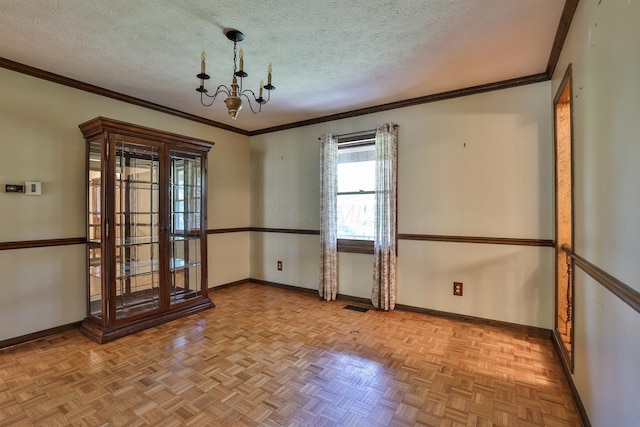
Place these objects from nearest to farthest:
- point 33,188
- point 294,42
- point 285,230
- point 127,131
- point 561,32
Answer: point 561,32
point 294,42
point 33,188
point 127,131
point 285,230

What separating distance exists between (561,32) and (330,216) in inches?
109

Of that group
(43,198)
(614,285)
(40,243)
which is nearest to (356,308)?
(614,285)

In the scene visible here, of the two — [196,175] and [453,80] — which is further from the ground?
[453,80]

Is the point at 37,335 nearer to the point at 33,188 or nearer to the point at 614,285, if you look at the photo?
the point at 33,188

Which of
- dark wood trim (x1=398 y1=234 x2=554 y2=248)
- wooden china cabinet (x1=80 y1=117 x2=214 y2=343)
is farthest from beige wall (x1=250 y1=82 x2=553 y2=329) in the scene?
wooden china cabinet (x1=80 y1=117 x2=214 y2=343)

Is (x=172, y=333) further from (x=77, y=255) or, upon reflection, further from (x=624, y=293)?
(x=624, y=293)

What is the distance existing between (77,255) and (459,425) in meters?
3.52

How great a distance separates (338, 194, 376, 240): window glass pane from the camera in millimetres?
3896

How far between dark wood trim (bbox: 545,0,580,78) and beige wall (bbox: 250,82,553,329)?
312 mm

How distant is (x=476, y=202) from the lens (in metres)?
3.20

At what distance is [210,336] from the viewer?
113 inches

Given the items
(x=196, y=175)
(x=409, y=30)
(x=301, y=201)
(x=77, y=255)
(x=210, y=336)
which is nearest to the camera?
(x=409, y=30)

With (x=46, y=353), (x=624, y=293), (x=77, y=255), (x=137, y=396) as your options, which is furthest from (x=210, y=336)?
(x=624, y=293)

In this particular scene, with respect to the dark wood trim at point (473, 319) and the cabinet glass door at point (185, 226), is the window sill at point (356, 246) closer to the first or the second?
the dark wood trim at point (473, 319)
